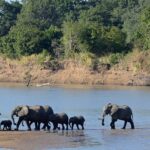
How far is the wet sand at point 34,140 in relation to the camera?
26052mm

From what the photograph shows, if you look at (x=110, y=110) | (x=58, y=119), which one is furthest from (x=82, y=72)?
(x=58, y=119)

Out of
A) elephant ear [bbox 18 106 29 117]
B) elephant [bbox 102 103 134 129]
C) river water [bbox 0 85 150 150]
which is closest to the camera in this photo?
river water [bbox 0 85 150 150]

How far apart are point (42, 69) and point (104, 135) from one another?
5381 centimetres

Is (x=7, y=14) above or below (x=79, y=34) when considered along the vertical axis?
above

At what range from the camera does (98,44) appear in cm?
8388

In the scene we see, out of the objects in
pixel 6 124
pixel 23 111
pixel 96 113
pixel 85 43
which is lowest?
pixel 96 113

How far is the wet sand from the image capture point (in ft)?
85.5

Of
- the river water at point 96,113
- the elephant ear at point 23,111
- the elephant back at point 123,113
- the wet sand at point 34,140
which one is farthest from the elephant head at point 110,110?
the elephant ear at point 23,111

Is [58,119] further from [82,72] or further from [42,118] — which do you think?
[82,72]

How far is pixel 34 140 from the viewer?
2775 centimetres

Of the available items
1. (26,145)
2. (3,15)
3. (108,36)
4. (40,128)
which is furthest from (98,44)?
(26,145)

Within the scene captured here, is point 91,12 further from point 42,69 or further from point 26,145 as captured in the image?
point 26,145

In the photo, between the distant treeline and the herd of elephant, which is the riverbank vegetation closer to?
the distant treeline

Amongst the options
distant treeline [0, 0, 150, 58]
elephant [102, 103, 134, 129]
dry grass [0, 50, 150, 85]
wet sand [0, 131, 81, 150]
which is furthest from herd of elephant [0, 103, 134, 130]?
distant treeline [0, 0, 150, 58]
